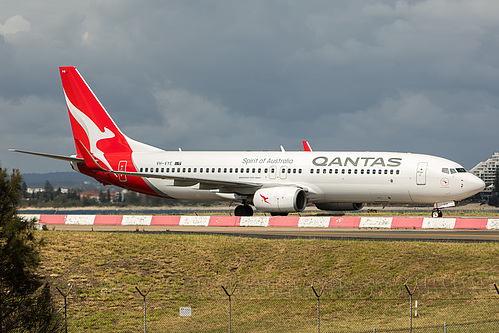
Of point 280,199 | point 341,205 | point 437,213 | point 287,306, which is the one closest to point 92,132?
point 280,199

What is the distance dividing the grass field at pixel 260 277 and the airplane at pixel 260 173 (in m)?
14.4

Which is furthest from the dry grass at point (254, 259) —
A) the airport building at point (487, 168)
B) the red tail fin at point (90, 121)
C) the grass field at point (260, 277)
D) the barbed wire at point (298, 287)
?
the airport building at point (487, 168)

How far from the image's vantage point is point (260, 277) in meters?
30.0

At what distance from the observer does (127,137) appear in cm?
5606

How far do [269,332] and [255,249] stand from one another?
9.05 metres

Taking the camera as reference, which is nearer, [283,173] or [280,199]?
[280,199]

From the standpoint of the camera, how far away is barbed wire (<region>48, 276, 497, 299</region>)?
26.7 metres

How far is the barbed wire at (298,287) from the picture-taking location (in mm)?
26703

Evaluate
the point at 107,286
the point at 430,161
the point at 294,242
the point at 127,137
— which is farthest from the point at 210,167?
the point at 107,286

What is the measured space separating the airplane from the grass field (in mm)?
14426

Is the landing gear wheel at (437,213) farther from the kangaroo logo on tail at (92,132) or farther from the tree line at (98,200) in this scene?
the tree line at (98,200)

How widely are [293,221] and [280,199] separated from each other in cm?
370

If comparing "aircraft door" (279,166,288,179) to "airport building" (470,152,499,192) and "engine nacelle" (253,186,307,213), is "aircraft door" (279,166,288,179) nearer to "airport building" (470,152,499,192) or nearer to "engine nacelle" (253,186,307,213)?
"engine nacelle" (253,186,307,213)

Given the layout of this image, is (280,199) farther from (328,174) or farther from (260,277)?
(260,277)
